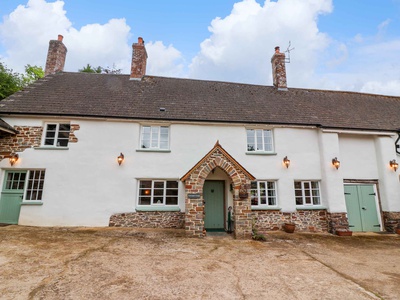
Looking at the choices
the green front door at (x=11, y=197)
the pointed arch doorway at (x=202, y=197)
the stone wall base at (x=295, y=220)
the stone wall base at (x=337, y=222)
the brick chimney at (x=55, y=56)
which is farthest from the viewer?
the brick chimney at (x=55, y=56)

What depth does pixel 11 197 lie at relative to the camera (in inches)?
372

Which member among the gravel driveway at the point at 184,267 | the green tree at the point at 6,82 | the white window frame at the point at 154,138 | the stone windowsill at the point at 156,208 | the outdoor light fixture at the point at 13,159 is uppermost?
the green tree at the point at 6,82

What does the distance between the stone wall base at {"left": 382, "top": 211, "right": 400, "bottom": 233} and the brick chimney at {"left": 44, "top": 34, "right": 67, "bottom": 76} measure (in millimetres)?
21636

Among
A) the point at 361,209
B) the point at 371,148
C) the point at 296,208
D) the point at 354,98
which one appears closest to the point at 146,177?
the point at 296,208

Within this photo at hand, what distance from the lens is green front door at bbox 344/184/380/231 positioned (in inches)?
432

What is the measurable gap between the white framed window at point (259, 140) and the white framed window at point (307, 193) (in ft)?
7.92

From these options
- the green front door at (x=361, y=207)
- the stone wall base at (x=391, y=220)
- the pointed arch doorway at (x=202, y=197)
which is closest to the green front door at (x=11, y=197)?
the pointed arch doorway at (x=202, y=197)

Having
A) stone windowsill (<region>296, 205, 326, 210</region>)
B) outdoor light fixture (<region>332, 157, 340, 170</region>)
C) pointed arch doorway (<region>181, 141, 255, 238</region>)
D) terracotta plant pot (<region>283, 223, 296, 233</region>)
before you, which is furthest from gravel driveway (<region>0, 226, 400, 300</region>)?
outdoor light fixture (<region>332, 157, 340, 170</region>)

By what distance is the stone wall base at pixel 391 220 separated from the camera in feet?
34.8

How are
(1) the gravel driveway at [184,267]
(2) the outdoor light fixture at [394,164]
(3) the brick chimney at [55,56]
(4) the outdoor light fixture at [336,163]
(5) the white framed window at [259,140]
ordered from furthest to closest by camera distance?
1. (3) the brick chimney at [55,56]
2. (5) the white framed window at [259,140]
3. (2) the outdoor light fixture at [394,164]
4. (4) the outdoor light fixture at [336,163]
5. (1) the gravel driveway at [184,267]

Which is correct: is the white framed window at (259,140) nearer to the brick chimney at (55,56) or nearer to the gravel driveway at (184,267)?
the gravel driveway at (184,267)

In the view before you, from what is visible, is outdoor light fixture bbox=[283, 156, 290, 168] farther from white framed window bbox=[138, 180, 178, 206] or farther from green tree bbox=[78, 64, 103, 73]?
green tree bbox=[78, 64, 103, 73]

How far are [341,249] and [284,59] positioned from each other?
12.7 metres

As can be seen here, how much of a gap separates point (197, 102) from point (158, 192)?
5.77m
